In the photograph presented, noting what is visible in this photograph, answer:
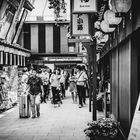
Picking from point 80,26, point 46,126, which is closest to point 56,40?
point 80,26

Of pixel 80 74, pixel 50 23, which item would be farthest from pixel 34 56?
pixel 80 74

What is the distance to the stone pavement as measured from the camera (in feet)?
33.9

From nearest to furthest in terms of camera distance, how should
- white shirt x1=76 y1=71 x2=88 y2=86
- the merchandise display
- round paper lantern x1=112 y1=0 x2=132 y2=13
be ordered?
round paper lantern x1=112 y1=0 x2=132 y2=13 < the merchandise display < white shirt x1=76 y1=71 x2=88 y2=86

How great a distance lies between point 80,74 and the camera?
60.3ft

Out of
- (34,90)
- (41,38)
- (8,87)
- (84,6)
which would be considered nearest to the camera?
(84,6)

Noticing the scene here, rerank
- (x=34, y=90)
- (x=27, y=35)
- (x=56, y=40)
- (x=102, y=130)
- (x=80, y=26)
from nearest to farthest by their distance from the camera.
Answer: (x=102, y=130) → (x=80, y=26) → (x=34, y=90) → (x=27, y=35) → (x=56, y=40)

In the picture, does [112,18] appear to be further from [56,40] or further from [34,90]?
[56,40]

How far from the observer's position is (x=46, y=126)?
40.0 feet

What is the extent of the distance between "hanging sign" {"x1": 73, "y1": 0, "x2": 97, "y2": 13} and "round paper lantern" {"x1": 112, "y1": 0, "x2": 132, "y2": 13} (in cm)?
201

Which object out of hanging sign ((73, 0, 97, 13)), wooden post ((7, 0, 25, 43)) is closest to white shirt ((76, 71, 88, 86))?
hanging sign ((73, 0, 97, 13))

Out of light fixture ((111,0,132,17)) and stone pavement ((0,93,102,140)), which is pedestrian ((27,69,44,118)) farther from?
light fixture ((111,0,132,17))

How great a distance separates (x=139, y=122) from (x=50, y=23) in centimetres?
3996

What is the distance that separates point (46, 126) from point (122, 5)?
6768mm

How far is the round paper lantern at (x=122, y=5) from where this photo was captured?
6.67 m
